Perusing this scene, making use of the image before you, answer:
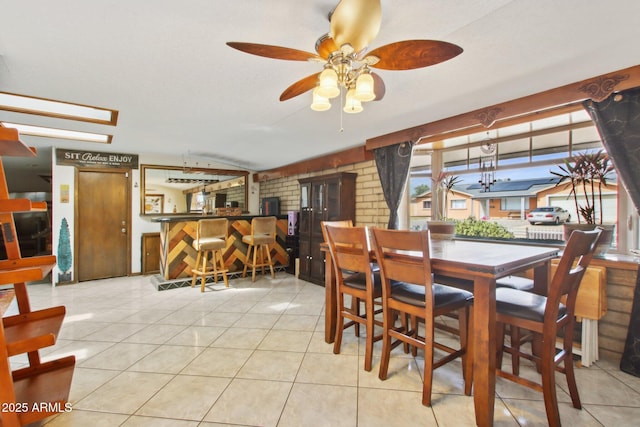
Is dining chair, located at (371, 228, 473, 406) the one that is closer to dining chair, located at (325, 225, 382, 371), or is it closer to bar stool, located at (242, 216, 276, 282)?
dining chair, located at (325, 225, 382, 371)

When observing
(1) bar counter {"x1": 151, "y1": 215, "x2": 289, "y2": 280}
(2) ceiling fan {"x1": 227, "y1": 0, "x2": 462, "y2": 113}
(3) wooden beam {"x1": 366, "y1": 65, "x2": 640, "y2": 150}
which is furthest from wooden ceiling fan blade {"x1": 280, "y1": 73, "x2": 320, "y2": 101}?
(1) bar counter {"x1": 151, "y1": 215, "x2": 289, "y2": 280}

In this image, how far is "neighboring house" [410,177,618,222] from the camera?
2.72 meters

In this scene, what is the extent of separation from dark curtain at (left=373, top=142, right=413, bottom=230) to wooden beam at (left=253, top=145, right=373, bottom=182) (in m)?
0.35

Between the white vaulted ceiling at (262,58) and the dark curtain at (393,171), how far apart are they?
430mm

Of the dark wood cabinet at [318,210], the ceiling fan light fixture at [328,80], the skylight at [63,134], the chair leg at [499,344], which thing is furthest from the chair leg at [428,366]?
the skylight at [63,134]

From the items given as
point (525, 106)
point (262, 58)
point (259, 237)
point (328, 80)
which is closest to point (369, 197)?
point (259, 237)

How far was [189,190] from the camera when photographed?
5.95 meters

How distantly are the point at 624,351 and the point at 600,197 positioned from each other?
1.26 meters

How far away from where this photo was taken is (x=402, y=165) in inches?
144

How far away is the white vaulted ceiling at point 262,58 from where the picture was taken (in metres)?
1.55

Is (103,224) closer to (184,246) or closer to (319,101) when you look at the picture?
(184,246)

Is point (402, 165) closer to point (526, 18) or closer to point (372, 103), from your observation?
point (372, 103)

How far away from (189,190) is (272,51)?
16.8 feet

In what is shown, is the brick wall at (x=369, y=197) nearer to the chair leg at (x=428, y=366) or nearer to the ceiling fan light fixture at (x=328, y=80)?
the chair leg at (x=428, y=366)
